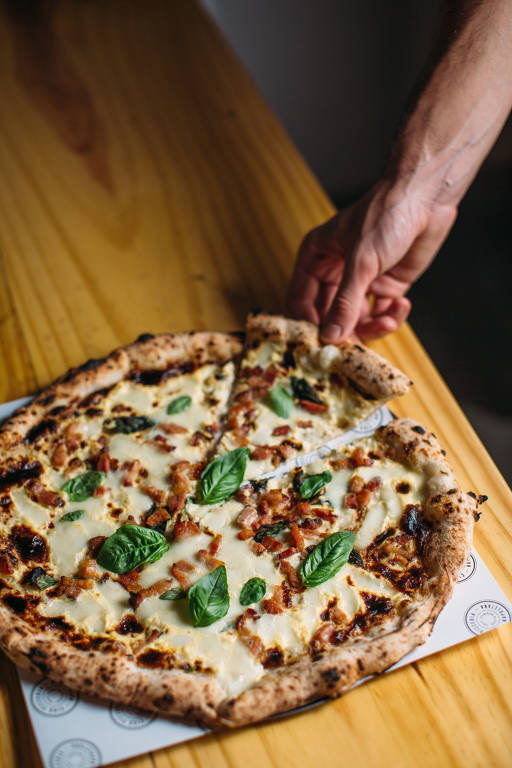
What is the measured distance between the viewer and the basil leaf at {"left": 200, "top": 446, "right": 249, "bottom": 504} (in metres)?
2.47

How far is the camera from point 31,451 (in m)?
2.60

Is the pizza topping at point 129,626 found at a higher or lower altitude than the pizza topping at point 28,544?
lower

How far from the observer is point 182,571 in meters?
2.27

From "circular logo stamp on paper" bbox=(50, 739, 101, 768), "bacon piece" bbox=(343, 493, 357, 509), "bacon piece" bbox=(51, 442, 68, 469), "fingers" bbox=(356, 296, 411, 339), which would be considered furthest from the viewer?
"fingers" bbox=(356, 296, 411, 339)

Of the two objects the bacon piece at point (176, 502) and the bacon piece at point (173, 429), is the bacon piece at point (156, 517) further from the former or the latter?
the bacon piece at point (173, 429)

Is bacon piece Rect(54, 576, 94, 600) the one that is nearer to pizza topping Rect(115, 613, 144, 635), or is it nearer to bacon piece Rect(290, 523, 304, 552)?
pizza topping Rect(115, 613, 144, 635)

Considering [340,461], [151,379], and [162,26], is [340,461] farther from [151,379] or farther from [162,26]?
[162,26]

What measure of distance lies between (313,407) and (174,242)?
144 cm

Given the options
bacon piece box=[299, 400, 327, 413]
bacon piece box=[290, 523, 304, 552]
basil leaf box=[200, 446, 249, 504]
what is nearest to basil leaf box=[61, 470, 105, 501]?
basil leaf box=[200, 446, 249, 504]

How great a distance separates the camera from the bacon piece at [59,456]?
8.40 ft

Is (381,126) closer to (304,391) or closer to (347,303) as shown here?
(347,303)

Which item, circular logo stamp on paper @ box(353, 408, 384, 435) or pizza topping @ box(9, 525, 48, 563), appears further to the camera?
circular logo stamp on paper @ box(353, 408, 384, 435)

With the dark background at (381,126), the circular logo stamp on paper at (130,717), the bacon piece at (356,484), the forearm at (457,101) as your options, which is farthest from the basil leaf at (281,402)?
the dark background at (381,126)

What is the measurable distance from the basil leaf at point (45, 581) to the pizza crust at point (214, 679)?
4.7 inches
